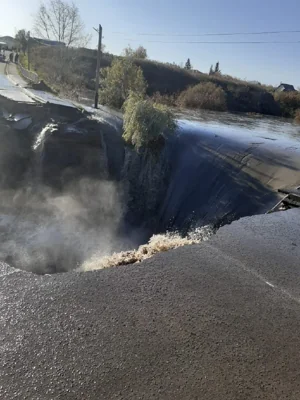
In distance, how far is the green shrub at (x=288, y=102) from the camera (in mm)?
40656

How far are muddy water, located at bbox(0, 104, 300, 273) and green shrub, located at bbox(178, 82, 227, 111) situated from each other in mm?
17185

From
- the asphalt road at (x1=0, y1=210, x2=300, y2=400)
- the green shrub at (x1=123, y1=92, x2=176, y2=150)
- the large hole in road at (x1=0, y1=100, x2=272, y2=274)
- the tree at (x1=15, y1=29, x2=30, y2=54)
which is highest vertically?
the tree at (x1=15, y1=29, x2=30, y2=54)

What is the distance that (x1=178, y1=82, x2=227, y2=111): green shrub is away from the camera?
32.5m

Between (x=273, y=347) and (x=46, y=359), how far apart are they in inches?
102

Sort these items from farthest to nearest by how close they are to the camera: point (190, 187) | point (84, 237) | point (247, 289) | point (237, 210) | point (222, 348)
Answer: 1. point (190, 187)
2. point (84, 237)
3. point (237, 210)
4. point (247, 289)
5. point (222, 348)

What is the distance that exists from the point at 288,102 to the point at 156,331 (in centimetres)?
4345

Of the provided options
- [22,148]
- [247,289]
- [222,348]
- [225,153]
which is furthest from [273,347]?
[22,148]

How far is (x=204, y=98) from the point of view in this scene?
1294 inches

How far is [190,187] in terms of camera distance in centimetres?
1200

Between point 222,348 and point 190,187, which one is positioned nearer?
point 222,348

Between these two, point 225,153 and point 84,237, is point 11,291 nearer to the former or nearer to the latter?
point 84,237

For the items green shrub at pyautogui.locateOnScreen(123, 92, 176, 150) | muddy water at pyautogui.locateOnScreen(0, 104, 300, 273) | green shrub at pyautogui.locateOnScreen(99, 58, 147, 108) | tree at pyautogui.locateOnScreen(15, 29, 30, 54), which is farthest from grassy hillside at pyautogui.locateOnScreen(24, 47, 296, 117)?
green shrub at pyautogui.locateOnScreen(123, 92, 176, 150)

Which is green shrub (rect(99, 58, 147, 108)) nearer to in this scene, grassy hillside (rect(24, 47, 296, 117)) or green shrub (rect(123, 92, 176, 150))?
green shrub (rect(123, 92, 176, 150))

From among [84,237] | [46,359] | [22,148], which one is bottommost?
[84,237]
